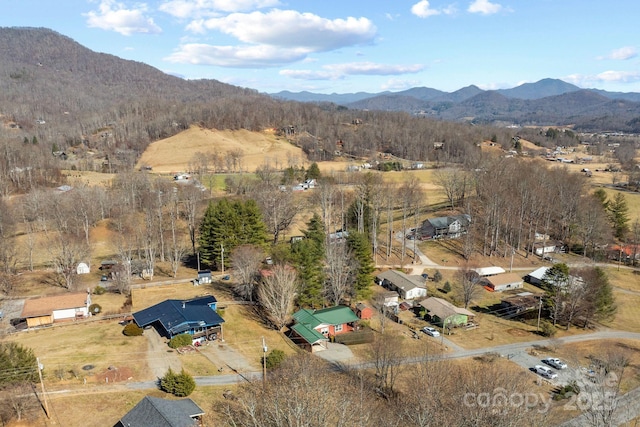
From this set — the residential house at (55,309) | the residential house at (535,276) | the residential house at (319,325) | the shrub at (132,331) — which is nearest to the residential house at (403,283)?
the residential house at (319,325)

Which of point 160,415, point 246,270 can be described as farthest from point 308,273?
point 160,415

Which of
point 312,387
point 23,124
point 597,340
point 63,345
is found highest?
point 23,124

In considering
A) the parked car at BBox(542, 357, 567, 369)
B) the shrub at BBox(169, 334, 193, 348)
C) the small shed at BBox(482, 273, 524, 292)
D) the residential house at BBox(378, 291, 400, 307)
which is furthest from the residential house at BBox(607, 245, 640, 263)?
the shrub at BBox(169, 334, 193, 348)

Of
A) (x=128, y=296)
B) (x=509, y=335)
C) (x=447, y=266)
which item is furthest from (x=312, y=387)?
(x=447, y=266)

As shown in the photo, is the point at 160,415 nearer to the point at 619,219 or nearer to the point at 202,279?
the point at 202,279

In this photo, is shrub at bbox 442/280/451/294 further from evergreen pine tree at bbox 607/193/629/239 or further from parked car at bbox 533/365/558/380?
evergreen pine tree at bbox 607/193/629/239

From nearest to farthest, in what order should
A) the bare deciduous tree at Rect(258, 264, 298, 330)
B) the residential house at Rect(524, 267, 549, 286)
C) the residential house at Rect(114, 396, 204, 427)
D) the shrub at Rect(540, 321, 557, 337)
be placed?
the residential house at Rect(114, 396, 204, 427)
the bare deciduous tree at Rect(258, 264, 298, 330)
the shrub at Rect(540, 321, 557, 337)
the residential house at Rect(524, 267, 549, 286)

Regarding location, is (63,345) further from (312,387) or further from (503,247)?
(503,247)
